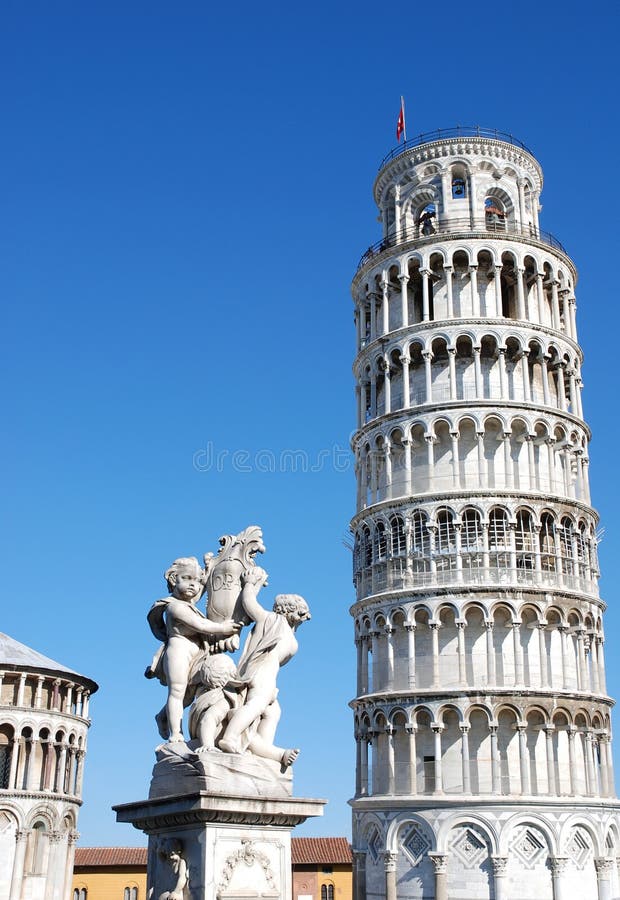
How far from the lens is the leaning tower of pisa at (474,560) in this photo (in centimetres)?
4759

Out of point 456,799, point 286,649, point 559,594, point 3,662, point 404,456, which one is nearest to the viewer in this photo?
point 286,649

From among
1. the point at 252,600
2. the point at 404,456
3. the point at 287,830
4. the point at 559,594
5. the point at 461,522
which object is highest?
the point at 404,456

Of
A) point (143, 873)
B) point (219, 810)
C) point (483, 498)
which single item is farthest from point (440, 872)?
point (143, 873)

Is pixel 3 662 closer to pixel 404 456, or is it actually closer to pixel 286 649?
pixel 404 456

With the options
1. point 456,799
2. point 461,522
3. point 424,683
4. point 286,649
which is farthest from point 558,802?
point 286,649

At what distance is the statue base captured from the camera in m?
9.71

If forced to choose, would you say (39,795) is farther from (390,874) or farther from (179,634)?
(179,634)

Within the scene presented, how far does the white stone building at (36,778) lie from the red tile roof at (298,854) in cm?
1494

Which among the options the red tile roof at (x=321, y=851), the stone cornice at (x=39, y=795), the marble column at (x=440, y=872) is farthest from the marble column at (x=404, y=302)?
the red tile roof at (x=321, y=851)

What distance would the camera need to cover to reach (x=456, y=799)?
47094 mm

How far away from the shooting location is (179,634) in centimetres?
1117

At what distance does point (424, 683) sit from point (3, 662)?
3556cm

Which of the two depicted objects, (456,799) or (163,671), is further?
(456,799)

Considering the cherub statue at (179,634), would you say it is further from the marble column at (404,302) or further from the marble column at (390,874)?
the marble column at (404,302)
